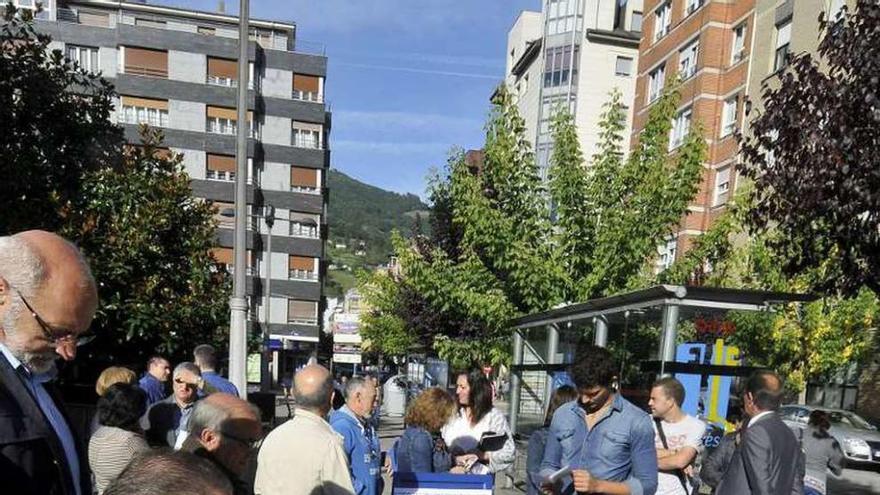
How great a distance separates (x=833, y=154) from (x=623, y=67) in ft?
127

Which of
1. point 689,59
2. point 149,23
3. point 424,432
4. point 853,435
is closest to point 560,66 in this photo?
point 689,59

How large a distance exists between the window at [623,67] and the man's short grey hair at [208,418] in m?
42.6

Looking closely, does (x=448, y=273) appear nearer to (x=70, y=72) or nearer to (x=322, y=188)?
(x=70, y=72)

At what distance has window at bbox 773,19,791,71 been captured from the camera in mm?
22438

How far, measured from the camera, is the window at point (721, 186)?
2534cm

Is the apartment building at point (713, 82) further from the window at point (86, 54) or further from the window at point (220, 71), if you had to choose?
the window at point (86, 54)

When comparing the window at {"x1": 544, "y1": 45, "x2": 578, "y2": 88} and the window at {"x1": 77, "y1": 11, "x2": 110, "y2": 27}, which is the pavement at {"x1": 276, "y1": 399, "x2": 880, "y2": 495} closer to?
the window at {"x1": 544, "y1": 45, "x2": 578, "y2": 88}

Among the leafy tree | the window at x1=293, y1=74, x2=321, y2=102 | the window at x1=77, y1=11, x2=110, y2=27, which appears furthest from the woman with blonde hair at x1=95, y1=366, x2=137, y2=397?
the window at x1=77, y1=11, x2=110, y2=27

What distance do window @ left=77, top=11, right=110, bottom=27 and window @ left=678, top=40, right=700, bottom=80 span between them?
36898 mm

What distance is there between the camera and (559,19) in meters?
42.9

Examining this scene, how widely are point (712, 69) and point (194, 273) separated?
22.6 meters

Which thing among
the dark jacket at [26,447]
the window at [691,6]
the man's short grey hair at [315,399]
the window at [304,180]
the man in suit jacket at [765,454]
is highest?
the window at [691,6]

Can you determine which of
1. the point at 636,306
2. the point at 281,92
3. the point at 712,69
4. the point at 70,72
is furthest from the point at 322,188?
the point at 636,306

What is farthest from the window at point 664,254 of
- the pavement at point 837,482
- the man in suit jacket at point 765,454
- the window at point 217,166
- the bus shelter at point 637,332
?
the window at point 217,166
